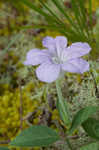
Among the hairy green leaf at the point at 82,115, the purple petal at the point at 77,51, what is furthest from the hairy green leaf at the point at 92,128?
the purple petal at the point at 77,51

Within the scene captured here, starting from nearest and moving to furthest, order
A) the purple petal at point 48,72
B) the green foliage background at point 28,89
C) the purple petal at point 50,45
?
1. the purple petal at point 48,72
2. the purple petal at point 50,45
3. the green foliage background at point 28,89

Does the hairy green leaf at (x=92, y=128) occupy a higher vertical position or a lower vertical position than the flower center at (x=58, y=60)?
lower

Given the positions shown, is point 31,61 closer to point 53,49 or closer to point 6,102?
point 53,49

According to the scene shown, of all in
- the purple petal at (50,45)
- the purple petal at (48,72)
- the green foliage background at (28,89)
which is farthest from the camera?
the green foliage background at (28,89)

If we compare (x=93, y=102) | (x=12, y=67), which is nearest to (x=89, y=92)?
(x=93, y=102)

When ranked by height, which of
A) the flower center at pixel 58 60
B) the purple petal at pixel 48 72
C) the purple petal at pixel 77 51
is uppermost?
the purple petal at pixel 77 51

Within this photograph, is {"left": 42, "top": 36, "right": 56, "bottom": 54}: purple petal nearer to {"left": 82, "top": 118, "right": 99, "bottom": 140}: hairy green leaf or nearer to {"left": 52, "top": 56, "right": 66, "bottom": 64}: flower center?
{"left": 52, "top": 56, "right": 66, "bottom": 64}: flower center

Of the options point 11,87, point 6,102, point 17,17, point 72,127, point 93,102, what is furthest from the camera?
point 17,17

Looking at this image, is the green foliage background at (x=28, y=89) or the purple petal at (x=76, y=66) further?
the green foliage background at (x=28, y=89)

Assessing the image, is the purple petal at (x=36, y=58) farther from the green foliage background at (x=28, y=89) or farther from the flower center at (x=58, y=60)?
the green foliage background at (x=28, y=89)
